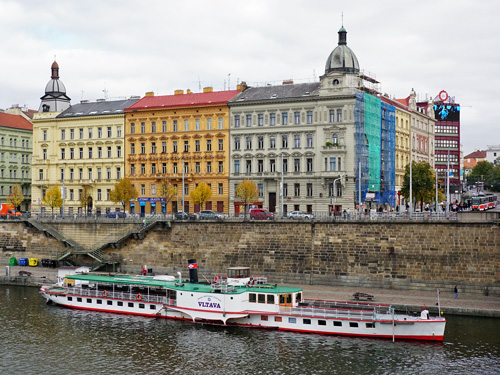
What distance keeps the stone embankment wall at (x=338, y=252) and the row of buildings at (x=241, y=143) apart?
522 inches

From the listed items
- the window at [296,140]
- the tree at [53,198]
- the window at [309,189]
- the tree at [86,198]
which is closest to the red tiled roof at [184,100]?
the window at [296,140]

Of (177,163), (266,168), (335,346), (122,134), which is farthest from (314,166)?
(335,346)

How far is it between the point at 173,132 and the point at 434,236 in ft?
158

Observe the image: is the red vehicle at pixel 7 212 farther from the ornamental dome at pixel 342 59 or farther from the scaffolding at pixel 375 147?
the ornamental dome at pixel 342 59

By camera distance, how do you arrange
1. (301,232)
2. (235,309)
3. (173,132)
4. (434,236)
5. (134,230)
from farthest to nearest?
(173,132) → (134,230) → (301,232) → (434,236) → (235,309)

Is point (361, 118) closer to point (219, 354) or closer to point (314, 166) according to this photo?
point (314, 166)

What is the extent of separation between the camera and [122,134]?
95.5 meters

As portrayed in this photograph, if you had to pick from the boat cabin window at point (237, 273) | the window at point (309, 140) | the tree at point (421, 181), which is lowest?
the boat cabin window at point (237, 273)

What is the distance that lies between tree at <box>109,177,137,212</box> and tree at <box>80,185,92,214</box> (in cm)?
562

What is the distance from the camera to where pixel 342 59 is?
273 feet

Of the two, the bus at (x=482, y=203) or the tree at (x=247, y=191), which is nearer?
the bus at (x=482, y=203)

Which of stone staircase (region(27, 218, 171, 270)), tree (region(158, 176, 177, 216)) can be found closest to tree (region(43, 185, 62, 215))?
tree (region(158, 176, 177, 216))

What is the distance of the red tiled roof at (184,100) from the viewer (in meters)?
90.6

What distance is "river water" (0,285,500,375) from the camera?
3550 centimetres
